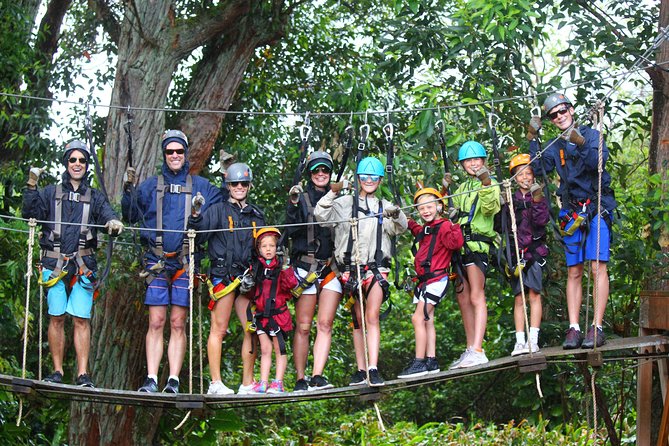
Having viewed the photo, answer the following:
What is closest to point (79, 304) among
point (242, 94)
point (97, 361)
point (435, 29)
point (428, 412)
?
point (97, 361)

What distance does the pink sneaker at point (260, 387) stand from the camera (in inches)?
258

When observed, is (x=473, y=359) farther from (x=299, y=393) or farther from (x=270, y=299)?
(x=270, y=299)

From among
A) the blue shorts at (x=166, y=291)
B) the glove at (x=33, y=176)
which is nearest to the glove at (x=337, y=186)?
the blue shorts at (x=166, y=291)

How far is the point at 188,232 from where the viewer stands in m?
6.43

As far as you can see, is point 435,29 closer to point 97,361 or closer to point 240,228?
point 240,228

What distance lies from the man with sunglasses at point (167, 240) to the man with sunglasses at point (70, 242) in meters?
0.25

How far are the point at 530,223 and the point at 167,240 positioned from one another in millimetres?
2322

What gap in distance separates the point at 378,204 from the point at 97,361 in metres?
3.70

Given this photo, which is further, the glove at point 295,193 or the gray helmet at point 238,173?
the gray helmet at point 238,173

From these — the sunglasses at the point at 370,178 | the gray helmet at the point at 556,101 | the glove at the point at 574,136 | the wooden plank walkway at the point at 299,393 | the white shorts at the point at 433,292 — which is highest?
the gray helmet at the point at 556,101

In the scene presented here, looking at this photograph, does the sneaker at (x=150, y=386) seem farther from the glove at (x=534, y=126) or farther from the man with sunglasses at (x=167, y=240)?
the glove at (x=534, y=126)

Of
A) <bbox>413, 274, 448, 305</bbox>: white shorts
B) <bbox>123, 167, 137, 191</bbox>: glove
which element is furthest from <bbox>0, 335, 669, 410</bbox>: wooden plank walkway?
<bbox>123, 167, 137, 191</bbox>: glove

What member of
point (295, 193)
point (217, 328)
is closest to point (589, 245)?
point (295, 193)

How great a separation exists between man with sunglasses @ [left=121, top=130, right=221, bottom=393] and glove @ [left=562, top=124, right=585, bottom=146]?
2302mm
